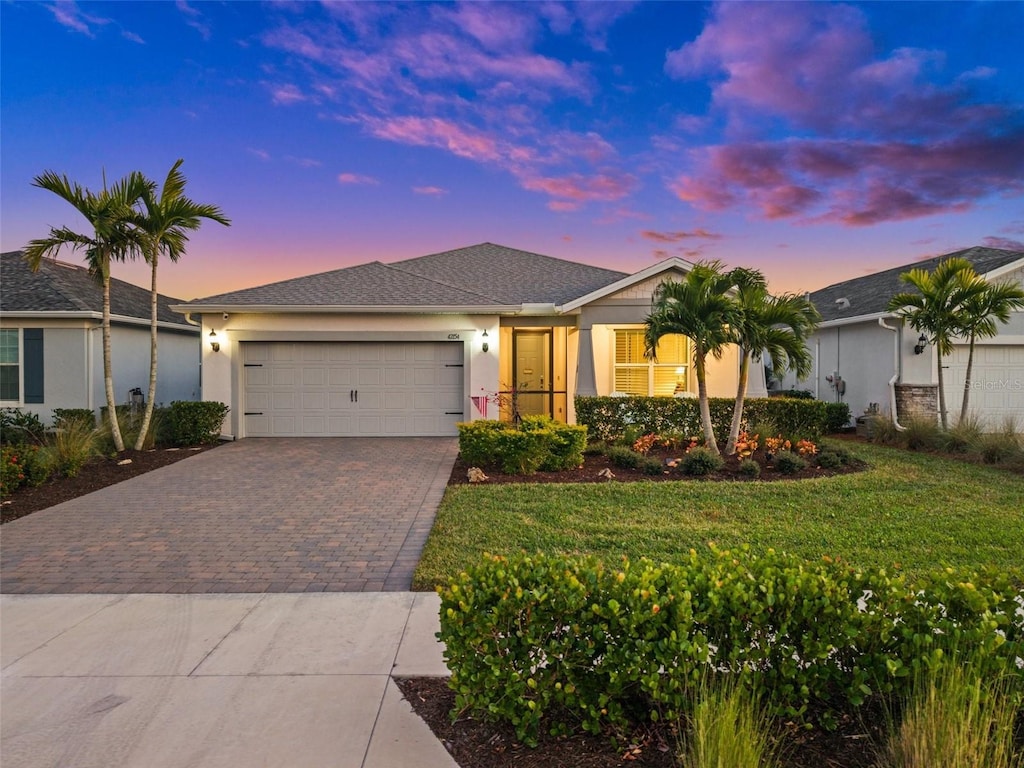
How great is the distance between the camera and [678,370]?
1380cm

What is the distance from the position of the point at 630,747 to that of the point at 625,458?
23.1 ft

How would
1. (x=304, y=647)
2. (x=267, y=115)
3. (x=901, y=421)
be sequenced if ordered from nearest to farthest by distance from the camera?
(x=304, y=647)
(x=267, y=115)
(x=901, y=421)

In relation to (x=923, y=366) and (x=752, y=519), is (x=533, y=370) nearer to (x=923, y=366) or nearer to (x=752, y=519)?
(x=923, y=366)

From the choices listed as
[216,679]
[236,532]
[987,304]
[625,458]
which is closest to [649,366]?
[625,458]

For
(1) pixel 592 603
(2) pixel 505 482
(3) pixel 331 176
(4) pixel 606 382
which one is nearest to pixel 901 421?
(4) pixel 606 382

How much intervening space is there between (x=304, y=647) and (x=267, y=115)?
11932mm

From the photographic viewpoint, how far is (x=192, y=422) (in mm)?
12555

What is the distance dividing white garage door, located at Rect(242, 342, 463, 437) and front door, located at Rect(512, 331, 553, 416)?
2304mm

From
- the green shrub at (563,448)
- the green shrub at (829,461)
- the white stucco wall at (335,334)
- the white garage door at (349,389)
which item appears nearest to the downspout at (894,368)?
the green shrub at (829,461)

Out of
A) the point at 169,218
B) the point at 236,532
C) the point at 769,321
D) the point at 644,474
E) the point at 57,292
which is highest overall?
the point at 169,218

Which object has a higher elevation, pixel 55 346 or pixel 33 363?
pixel 55 346

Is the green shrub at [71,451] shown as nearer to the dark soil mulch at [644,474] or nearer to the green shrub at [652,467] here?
the dark soil mulch at [644,474]

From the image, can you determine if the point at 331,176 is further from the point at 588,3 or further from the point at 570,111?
the point at 588,3

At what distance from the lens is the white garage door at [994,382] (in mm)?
14031
